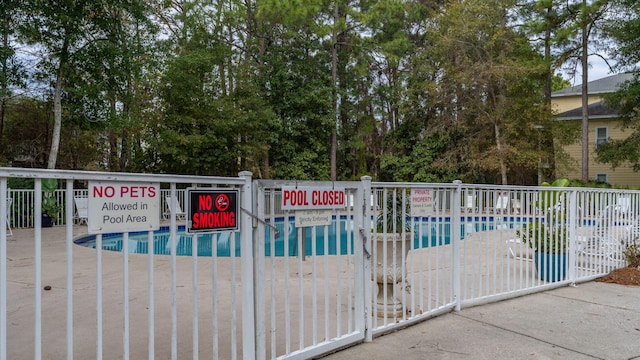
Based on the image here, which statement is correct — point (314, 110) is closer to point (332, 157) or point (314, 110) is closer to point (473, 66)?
point (332, 157)

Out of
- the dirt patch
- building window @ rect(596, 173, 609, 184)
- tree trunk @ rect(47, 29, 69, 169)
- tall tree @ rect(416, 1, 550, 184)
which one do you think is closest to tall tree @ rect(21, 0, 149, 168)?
tree trunk @ rect(47, 29, 69, 169)

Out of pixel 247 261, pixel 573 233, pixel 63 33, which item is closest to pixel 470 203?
pixel 573 233

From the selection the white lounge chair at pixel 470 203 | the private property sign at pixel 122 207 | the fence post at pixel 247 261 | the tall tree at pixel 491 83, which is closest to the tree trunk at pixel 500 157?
the tall tree at pixel 491 83

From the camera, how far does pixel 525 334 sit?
4039 millimetres

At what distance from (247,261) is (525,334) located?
270 centimetres

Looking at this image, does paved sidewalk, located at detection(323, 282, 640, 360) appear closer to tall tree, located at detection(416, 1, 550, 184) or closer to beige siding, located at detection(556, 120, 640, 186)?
tall tree, located at detection(416, 1, 550, 184)

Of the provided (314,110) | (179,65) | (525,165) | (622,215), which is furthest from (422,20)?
(622,215)

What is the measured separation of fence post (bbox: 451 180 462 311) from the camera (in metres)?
4.68

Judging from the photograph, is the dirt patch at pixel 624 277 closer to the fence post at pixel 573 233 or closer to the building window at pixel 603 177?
the fence post at pixel 573 233

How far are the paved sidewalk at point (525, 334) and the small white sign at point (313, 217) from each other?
105cm

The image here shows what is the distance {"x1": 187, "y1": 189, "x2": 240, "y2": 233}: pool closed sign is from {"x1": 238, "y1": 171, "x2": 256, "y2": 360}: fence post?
7 centimetres

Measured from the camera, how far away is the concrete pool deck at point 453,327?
3555 millimetres

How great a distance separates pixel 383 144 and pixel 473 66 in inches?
297

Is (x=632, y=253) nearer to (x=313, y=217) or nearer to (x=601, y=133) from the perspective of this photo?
(x=313, y=217)
